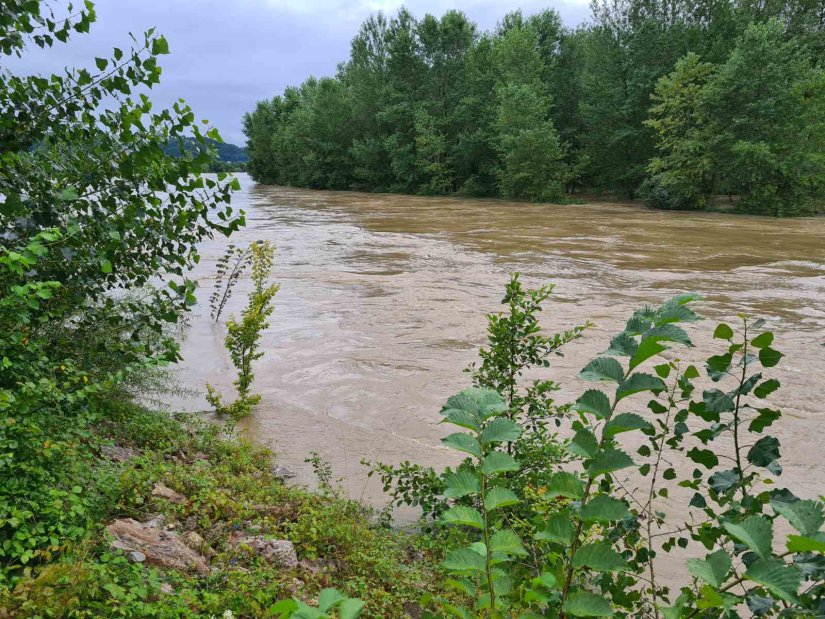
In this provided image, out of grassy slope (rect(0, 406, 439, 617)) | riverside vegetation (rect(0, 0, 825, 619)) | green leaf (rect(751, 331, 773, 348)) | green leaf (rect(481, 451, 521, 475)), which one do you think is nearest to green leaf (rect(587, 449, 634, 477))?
riverside vegetation (rect(0, 0, 825, 619))

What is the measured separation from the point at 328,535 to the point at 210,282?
9.77 m

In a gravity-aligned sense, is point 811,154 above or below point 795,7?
below

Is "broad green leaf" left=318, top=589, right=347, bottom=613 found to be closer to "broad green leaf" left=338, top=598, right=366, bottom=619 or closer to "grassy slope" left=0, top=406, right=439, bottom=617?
"broad green leaf" left=338, top=598, right=366, bottom=619

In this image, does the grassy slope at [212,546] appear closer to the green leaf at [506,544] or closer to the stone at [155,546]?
the stone at [155,546]

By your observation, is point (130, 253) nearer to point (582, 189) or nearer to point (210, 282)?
point (210, 282)

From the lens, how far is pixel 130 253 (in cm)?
325

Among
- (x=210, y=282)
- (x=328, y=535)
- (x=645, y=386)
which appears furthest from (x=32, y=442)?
(x=210, y=282)

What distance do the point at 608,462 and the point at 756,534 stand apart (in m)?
0.26

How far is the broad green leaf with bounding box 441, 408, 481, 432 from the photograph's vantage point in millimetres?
1090

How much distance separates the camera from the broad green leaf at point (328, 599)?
0.92 m

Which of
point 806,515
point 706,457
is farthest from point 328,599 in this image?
point 706,457

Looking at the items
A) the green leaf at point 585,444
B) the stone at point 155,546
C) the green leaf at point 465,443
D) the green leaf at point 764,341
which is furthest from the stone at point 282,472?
the green leaf at point 764,341

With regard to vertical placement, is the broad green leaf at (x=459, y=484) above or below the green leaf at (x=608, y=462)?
below

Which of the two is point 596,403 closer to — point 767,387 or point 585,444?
point 585,444
